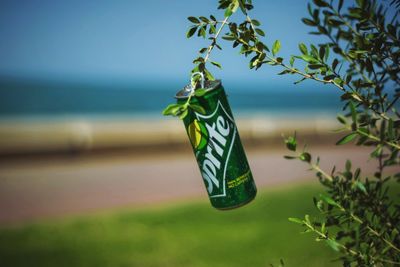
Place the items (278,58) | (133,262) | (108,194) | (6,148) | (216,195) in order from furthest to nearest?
(6,148) → (108,194) → (133,262) → (216,195) → (278,58)

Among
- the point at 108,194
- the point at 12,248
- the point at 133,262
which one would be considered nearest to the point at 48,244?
the point at 12,248

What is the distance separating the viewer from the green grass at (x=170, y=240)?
396 cm

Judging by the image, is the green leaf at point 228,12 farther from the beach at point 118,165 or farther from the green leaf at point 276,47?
the beach at point 118,165

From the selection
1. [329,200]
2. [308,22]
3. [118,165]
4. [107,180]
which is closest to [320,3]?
[308,22]

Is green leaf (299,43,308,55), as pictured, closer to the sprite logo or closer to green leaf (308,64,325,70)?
green leaf (308,64,325,70)

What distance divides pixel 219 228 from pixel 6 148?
7.20 metres

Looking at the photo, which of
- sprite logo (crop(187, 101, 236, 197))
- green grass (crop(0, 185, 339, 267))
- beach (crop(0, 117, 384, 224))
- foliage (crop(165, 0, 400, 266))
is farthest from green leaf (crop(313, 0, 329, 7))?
beach (crop(0, 117, 384, 224))

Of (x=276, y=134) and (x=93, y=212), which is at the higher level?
(x=93, y=212)

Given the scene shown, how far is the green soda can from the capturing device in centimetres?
169

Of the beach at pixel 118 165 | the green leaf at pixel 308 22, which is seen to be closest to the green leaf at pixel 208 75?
the green leaf at pixel 308 22

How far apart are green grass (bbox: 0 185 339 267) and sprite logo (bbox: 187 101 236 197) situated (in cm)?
235

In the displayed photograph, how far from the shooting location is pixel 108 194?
22.9 feet

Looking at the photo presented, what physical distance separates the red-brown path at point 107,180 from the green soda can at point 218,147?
456 cm

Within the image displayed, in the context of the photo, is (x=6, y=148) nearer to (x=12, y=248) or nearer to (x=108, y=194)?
(x=108, y=194)
